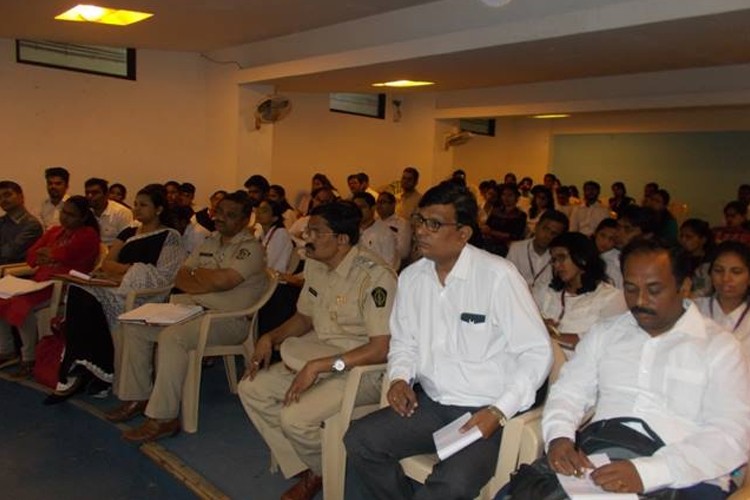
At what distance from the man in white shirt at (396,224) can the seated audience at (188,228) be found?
5.22 ft

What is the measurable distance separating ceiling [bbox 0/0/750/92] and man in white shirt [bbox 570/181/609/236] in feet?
5.95

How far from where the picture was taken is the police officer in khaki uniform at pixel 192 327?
3.25m

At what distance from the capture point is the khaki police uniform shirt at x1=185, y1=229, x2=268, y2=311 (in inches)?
137

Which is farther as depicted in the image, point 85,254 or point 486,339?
point 85,254

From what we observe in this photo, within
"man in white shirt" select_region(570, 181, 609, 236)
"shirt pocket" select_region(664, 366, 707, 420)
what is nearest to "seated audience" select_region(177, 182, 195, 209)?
"man in white shirt" select_region(570, 181, 609, 236)

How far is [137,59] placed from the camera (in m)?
6.88

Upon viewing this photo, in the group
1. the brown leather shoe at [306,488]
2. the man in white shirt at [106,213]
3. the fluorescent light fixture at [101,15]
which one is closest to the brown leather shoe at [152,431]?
the brown leather shoe at [306,488]

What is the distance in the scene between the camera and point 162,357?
3246 mm

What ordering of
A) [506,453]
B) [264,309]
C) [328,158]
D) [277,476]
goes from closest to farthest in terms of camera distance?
[506,453]
[277,476]
[264,309]
[328,158]

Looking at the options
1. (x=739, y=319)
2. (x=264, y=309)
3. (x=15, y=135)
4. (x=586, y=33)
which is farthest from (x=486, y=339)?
(x=15, y=135)

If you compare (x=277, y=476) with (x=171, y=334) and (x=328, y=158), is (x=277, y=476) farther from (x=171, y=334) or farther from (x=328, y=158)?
(x=328, y=158)

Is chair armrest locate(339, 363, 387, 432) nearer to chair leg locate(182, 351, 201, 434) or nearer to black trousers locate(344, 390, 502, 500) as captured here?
black trousers locate(344, 390, 502, 500)

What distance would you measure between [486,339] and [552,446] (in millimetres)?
479

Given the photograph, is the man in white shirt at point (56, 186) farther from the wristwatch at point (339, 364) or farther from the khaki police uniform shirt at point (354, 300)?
the wristwatch at point (339, 364)
